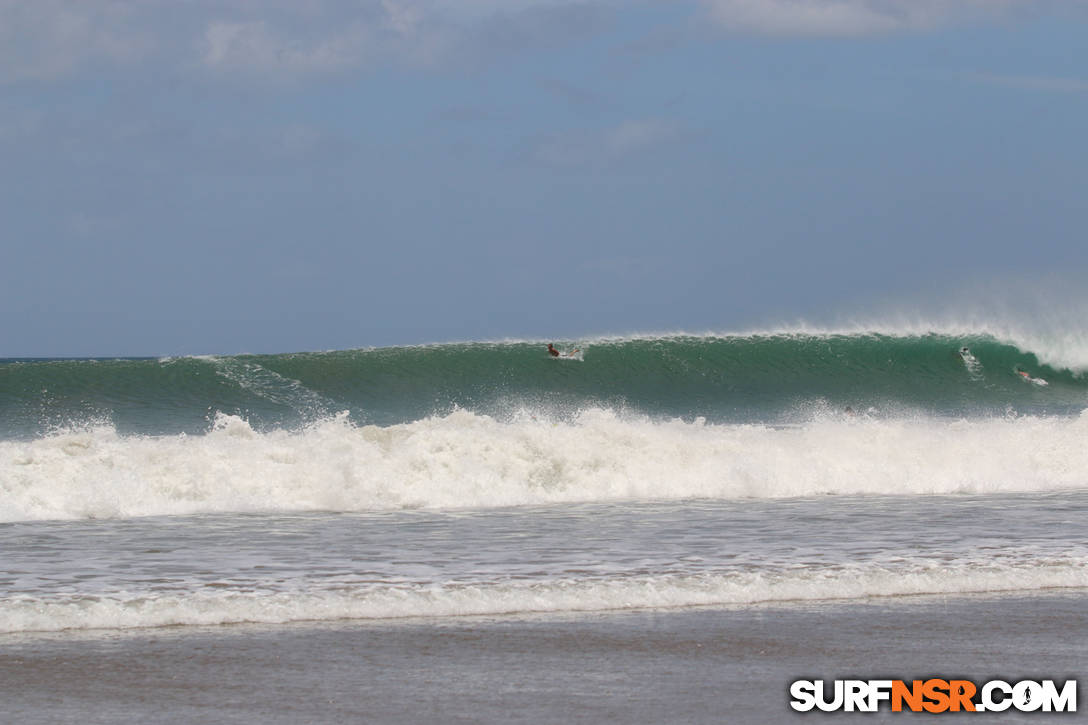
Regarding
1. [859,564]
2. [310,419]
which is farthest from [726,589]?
[310,419]

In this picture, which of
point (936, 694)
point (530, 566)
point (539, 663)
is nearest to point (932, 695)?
point (936, 694)

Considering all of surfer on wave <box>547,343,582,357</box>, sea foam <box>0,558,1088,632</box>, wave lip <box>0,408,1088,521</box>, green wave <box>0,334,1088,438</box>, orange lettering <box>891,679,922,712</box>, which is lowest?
orange lettering <box>891,679,922,712</box>

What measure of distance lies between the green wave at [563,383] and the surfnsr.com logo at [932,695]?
58.3ft

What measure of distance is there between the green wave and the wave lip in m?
8.62

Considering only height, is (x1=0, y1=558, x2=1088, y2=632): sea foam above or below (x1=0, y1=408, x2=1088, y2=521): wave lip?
below

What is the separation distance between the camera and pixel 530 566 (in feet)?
26.0

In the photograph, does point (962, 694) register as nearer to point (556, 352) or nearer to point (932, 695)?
point (932, 695)

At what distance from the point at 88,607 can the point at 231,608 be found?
0.73m

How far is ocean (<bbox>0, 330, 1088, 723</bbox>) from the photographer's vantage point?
5312mm

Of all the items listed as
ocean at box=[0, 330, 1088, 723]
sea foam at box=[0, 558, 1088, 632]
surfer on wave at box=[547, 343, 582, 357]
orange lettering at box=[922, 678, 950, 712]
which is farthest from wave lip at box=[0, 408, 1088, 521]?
surfer on wave at box=[547, 343, 582, 357]

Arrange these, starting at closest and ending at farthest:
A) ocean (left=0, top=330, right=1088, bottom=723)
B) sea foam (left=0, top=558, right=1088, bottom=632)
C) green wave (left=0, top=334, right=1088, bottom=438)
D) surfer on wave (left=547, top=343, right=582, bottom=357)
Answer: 1. ocean (left=0, top=330, right=1088, bottom=723)
2. sea foam (left=0, top=558, right=1088, bottom=632)
3. green wave (left=0, top=334, right=1088, bottom=438)
4. surfer on wave (left=547, top=343, right=582, bottom=357)

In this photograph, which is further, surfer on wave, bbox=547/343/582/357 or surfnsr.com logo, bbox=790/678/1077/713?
surfer on wave, bbox=547/343/582/357

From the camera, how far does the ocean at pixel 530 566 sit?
5312mm

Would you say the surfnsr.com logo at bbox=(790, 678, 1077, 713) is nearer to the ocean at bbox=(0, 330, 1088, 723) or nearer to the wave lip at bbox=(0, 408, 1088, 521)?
the ocean at bbox=(0, 330, 1088, 723)
